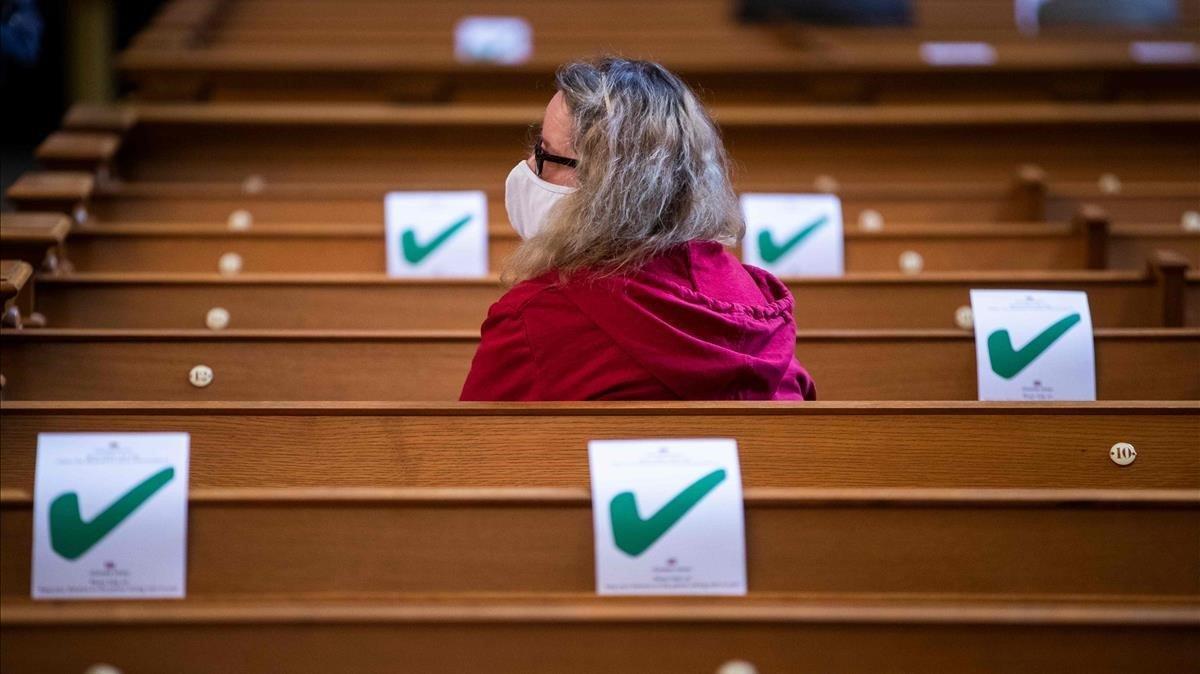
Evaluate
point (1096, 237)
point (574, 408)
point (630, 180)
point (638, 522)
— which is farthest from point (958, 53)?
point (638, 522)

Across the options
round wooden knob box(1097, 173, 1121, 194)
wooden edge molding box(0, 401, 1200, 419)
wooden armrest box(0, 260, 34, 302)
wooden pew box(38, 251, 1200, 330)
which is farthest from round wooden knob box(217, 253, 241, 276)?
round wooden knob box(1097, 173, 1121, 194)

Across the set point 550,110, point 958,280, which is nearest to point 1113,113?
point 958,280

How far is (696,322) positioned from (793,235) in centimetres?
86

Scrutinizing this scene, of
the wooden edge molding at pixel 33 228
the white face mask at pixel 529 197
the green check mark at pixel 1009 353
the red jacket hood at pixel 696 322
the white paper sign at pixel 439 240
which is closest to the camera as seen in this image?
the red jacket hood at pixel 696 322

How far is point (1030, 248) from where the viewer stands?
2246 mm

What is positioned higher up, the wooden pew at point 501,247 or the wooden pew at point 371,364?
the wooden pew at point 501,247

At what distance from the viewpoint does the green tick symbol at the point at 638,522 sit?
1.25m

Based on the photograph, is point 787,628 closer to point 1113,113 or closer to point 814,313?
point 814,313

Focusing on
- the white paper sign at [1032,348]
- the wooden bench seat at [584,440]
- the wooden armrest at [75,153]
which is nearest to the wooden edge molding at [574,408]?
the wooden bench seat at [584,440]

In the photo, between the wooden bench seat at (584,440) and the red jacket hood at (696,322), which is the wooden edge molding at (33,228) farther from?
the red jacket hood at (696,322)

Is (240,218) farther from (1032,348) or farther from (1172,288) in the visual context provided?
(1172,288)

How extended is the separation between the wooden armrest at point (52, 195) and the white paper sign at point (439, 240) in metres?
0.56

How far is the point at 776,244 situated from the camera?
85.0 inches

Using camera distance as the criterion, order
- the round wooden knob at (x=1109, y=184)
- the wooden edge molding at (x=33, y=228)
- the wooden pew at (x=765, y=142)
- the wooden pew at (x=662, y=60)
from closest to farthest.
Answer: the wooden edge molding at (x=33, y=228), the round wooden knob at (x=1109, y=184), the wooden pew at (x=765, y=142), the wooden pew at (x=662, y=60)
